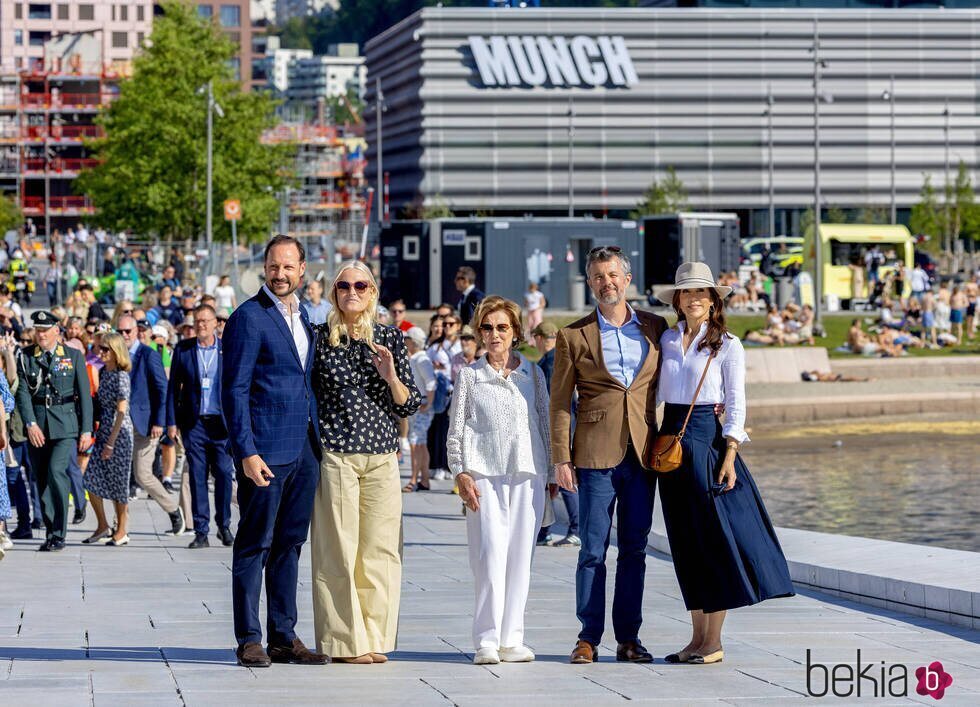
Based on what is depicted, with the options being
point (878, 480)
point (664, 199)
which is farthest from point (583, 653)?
point (664, 199)

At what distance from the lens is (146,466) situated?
14406 mm

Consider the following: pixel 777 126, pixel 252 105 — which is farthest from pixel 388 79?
pixel 252 105

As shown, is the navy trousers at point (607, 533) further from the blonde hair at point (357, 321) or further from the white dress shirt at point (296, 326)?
the white dress shirt at point (296, 326)

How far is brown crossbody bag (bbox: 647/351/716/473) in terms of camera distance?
8023 millimetres

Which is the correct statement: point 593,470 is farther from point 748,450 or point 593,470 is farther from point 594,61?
point 594,61

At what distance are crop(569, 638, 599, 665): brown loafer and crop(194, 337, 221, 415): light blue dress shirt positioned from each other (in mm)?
5894

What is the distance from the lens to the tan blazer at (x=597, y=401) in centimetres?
812

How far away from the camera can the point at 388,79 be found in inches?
4328

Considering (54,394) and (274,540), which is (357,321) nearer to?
(274,540)

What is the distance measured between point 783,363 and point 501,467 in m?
28.4

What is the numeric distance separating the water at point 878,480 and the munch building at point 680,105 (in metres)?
70.4

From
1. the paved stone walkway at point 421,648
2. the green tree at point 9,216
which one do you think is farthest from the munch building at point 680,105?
the paved stone walkway at point 421,648

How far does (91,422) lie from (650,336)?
22.4 feet

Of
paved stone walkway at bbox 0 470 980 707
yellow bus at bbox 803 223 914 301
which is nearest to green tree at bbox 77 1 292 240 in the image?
yellow bus at bbox 803 223 914 301
